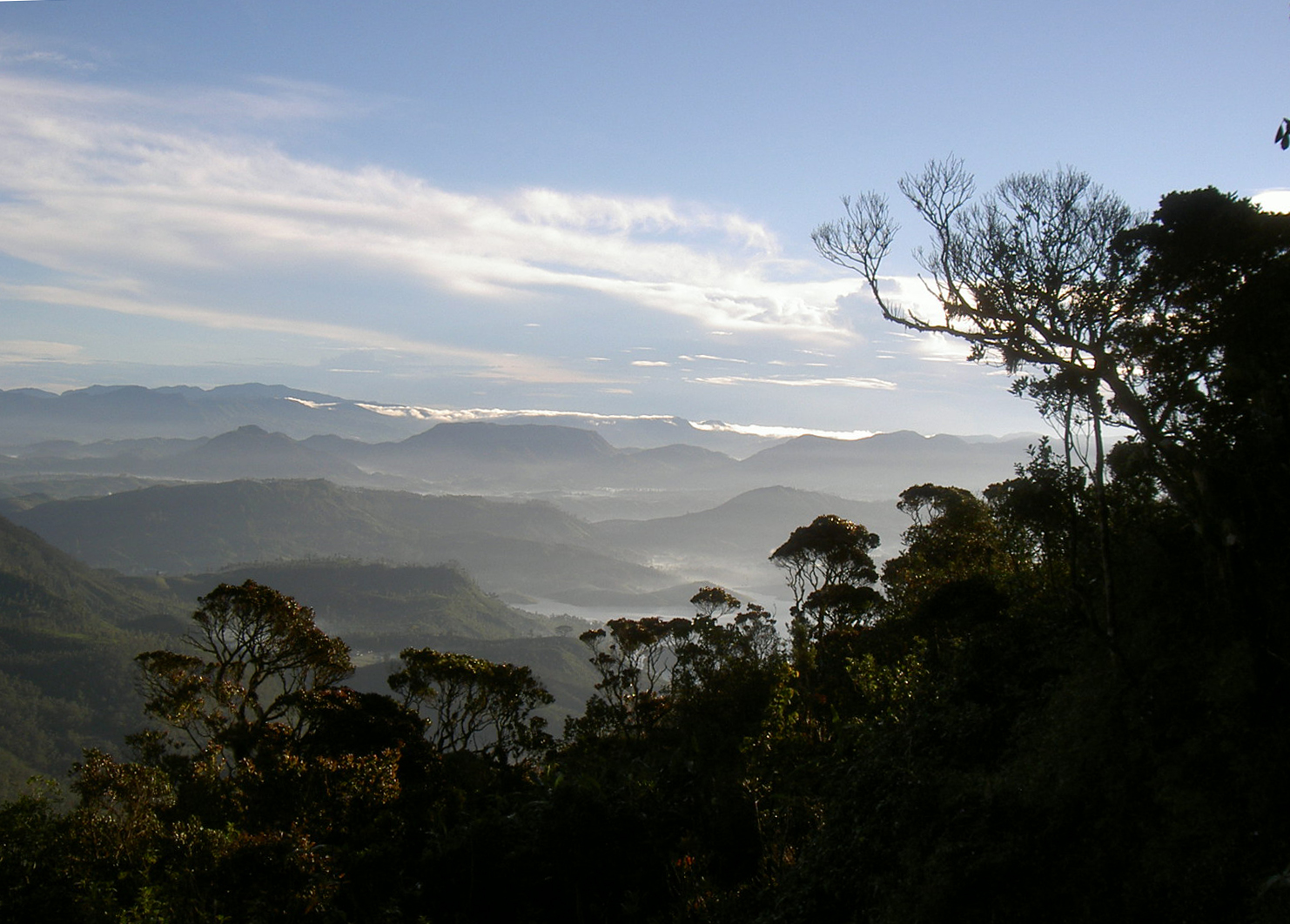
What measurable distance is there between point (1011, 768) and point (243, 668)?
2372cm

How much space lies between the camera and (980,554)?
28.8 metres

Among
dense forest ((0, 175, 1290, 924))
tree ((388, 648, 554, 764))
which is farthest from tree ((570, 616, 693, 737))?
dense forest ((0, 175, 1290, 924))

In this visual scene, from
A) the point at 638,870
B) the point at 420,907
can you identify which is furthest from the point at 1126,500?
the point at 420,907

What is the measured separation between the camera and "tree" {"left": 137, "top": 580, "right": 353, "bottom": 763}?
2525cm

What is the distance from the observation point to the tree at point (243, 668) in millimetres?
25250

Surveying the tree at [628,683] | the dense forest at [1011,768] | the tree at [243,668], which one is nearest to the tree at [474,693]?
the tree at [628,683]

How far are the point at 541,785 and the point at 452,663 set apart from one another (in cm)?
873

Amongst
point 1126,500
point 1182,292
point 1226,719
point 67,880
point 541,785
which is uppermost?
point 1182,292

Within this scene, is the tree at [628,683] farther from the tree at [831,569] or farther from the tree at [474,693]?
the tree at [831,569]

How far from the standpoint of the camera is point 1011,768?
534 inches

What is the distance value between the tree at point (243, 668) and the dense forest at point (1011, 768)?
6.44 ft

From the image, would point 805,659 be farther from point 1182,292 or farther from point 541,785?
point 1182,292

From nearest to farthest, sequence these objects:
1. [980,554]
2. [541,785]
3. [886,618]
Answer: [541,785], [980,554], [886,618]

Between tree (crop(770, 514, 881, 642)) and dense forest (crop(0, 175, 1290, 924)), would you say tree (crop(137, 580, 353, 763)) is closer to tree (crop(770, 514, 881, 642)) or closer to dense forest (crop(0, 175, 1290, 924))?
dense forest (crop(0, 175, 1290, 924))
